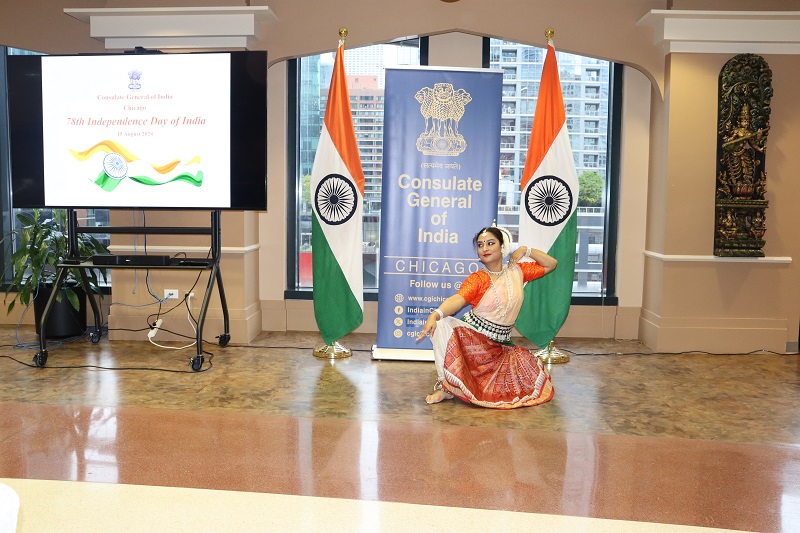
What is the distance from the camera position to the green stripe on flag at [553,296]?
5.18m

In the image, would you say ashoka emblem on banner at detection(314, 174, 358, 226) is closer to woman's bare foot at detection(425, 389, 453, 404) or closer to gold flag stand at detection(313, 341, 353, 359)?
gold flag stand at detection(313, 341, 353, 359)

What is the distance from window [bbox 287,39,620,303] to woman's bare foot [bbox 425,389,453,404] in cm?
215

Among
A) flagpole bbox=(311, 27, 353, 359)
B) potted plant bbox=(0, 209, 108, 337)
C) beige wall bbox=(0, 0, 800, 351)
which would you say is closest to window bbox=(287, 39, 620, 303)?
beige wall bbox=(0, 0, 800, 351)

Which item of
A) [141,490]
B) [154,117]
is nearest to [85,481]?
[141,490]

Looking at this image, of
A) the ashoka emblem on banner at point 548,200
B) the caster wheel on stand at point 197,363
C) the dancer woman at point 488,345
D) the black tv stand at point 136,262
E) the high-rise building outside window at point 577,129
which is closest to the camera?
the dancer woman at point 488,345

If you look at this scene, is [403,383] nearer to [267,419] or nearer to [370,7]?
[267,419]

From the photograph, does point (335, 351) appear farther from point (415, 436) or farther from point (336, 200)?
point (415, 436)

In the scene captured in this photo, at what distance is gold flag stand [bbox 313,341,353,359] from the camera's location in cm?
522

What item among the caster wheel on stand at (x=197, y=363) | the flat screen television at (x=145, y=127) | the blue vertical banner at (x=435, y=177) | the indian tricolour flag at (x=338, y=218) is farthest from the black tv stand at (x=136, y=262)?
the blue vertical banner at (x=435, y=177)

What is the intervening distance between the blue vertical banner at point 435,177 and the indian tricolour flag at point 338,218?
0.22 meters

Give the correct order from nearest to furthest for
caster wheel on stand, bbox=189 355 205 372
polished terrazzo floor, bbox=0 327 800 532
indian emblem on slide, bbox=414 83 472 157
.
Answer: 1. polished terrazzo floor, bbox=0 327 800 532
2. caster wheel on stand, bbox=189 355 205 372
3. indian emblem on slide, bbox=414 83 472 157

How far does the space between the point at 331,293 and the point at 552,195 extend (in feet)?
5.83

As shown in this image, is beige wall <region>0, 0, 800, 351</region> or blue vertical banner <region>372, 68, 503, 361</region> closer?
blue vertical banner <region>372, 68, 503, 361</region>

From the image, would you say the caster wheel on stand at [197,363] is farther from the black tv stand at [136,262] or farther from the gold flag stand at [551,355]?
the gold flag stand at [551,355]
